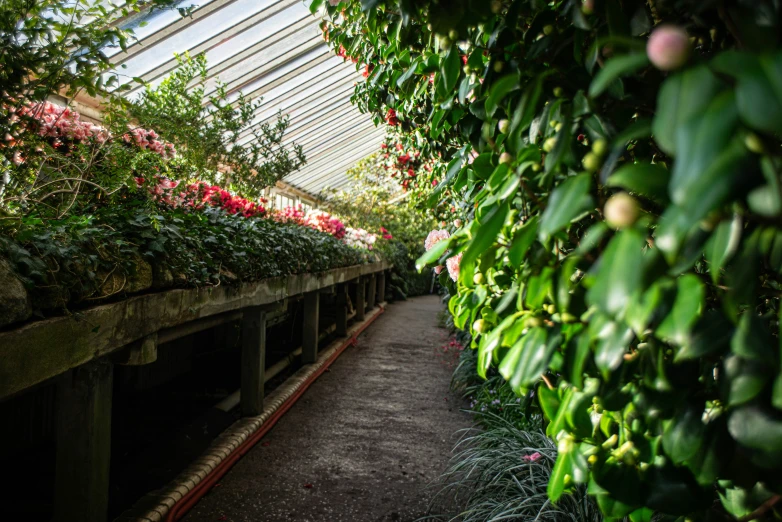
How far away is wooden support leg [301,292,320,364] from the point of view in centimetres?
517

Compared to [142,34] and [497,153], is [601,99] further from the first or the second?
[142,34]

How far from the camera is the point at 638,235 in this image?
43 cm

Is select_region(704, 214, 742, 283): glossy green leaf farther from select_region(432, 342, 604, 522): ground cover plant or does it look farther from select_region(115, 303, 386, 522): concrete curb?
select_region(115, 303, 386, 522): concrete curb

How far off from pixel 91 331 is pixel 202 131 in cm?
284

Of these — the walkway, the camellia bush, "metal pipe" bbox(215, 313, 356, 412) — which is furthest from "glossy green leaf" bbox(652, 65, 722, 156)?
"metal pipe" bbox(215, 313, 356, 412)

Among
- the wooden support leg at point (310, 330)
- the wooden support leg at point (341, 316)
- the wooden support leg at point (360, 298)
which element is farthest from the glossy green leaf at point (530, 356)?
the wooden support leg at point (360, 298)

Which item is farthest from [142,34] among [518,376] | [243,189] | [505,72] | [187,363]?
[518,376]

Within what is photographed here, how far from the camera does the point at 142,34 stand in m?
4.32

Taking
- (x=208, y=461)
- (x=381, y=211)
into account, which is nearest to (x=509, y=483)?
(x=208, y=461)

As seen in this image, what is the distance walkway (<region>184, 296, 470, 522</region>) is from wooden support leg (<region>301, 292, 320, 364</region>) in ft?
0.92

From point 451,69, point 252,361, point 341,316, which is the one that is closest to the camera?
point 451,69

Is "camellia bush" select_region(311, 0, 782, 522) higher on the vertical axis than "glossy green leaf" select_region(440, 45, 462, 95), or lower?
lower

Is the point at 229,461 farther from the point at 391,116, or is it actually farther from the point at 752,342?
the point at 752,342

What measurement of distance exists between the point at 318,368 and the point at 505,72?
14.7ft
